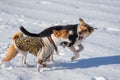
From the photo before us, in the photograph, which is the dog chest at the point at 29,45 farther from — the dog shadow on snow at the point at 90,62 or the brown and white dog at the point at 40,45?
the dog shadow on snow at the point at 90,62

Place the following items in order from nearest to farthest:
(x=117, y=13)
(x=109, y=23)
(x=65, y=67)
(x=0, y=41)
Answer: (x=65, y=67), (x=0, y=41), (x=109, y=23), (x=117, y=13)

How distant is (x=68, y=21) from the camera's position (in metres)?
8.34

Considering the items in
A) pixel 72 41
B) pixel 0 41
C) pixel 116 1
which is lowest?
pixel 116 1

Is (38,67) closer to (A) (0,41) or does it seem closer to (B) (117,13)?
(A) (0,41)

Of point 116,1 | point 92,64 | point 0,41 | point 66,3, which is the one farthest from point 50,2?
point 92,64

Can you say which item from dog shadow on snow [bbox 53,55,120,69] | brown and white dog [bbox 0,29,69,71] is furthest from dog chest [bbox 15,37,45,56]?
dog shadow on snow [bbox 53,55,120,69]

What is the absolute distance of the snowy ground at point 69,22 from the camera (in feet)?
14.6

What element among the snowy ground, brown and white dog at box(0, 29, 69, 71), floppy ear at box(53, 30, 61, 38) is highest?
floppy ear at box(53, 30, 61, 38)

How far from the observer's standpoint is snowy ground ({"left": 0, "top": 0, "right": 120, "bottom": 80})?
4441 millimetres

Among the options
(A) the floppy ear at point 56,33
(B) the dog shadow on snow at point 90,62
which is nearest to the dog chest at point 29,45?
(A) the floppy ear at point 56,33

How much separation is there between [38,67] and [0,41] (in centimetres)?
176

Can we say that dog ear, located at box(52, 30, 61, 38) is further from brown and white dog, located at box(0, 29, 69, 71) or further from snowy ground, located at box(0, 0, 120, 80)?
snowy ground, located at box(0, 0, 120, 80)

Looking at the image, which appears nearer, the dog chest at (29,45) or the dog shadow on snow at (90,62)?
the dog chest at (29,45)

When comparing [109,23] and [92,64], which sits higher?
[92,64]
